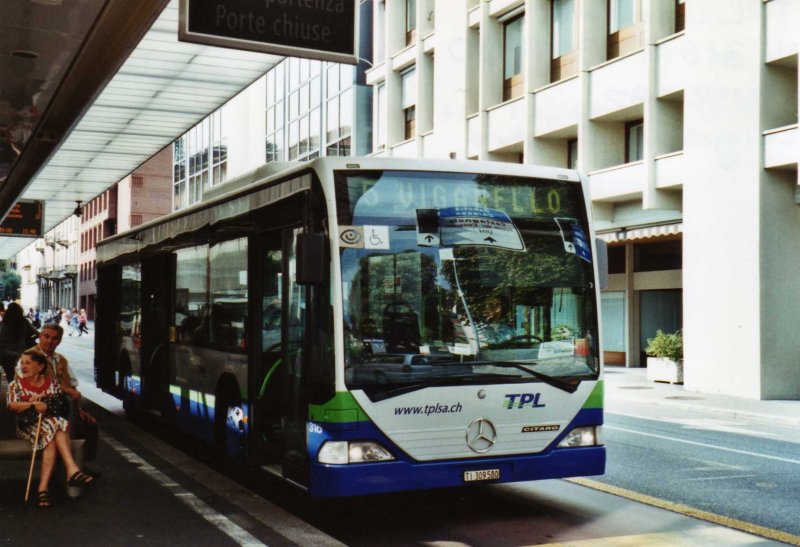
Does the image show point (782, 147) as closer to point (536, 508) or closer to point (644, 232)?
point (644, 232)

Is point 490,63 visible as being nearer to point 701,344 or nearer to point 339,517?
point 701,344

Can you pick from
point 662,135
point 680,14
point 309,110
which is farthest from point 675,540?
point 309,110

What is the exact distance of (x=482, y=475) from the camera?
286 inches

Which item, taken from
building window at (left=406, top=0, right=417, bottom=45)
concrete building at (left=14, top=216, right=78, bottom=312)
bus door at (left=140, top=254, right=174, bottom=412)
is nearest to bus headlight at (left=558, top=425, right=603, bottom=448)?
bus door at (left=140, top=254, right=174, bottom=412)

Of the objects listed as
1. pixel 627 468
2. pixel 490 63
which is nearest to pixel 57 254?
pixel 490 63

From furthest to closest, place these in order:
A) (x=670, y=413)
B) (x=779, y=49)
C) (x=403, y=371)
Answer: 1. (x=779, y=49)
2. (x=670, y=413)
3. (x=403, y=371)

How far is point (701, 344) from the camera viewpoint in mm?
22016

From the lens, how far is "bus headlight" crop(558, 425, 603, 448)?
25.1 feet

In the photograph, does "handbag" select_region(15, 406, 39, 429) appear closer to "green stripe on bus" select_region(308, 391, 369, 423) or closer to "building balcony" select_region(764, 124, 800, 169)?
"green stripe on bus" select_region(308, 391, 369, 423)

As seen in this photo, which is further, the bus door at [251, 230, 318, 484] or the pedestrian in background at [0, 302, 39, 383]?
the pedestrian in background at [0, 302, 39, 383]

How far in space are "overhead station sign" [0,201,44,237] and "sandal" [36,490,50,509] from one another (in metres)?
20.1

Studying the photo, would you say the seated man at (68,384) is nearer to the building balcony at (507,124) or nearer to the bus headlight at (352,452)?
the bus headlight at (352,452)

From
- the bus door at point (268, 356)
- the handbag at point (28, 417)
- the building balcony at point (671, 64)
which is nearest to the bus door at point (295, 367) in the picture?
the bus door at point (268, 356)

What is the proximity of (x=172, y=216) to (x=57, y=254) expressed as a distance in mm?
108046
